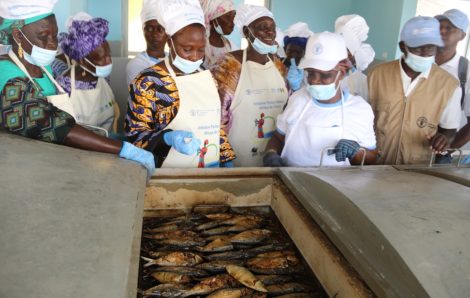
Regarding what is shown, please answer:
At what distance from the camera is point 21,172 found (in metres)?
1.43

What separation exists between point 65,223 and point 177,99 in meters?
1.15

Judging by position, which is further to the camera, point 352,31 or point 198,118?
point 352,31

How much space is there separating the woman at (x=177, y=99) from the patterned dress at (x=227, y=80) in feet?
1.23

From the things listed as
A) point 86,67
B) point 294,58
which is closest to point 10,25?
point 86,67

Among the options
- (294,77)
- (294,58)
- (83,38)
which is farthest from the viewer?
(294,58)

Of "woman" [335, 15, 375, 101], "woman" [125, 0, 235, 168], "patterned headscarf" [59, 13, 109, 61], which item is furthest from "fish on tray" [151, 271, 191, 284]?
"woman" [335, 15, 375, 101]

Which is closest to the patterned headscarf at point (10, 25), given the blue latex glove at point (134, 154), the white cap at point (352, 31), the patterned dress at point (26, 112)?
the patterned dress at point (26, 112)

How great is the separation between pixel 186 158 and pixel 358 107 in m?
1.04

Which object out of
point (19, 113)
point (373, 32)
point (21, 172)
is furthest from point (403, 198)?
point (373, 32)

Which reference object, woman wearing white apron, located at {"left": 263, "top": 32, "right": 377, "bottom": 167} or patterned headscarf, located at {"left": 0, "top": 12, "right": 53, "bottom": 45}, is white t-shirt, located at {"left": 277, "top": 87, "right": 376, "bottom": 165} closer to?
woman wearing white apron, located at {"left": 263, "top": 32, "right": 377, "bottom": 167}

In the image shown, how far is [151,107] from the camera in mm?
2164

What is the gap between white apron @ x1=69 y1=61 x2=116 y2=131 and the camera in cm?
253

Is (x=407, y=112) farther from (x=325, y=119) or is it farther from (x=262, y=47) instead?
(x=262, y=47)

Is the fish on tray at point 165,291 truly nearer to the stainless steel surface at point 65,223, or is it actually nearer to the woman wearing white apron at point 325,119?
the stainless steel surface at point 65,223
